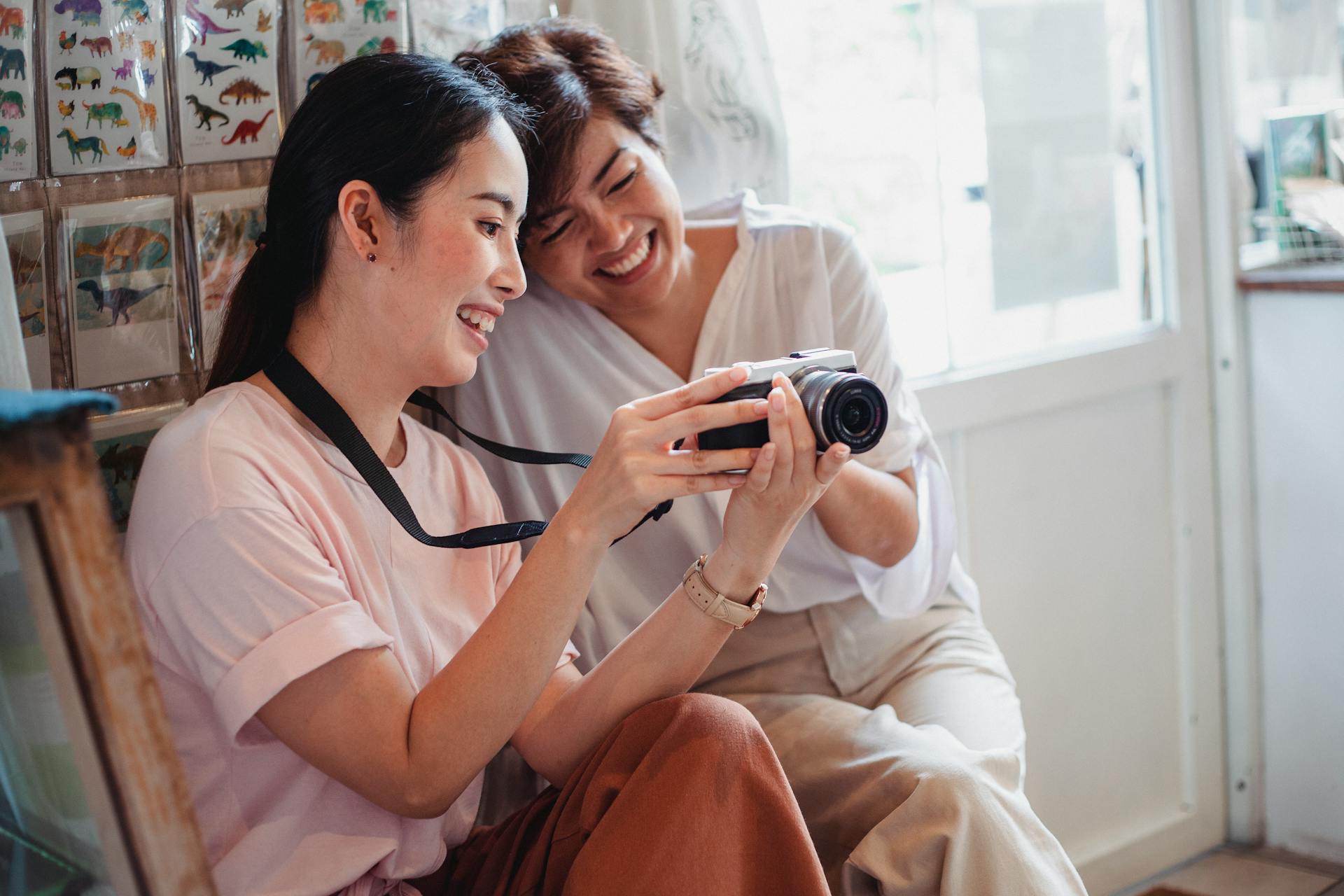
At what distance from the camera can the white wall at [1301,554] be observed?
217 centimetres

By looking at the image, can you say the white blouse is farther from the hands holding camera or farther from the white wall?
the white wall

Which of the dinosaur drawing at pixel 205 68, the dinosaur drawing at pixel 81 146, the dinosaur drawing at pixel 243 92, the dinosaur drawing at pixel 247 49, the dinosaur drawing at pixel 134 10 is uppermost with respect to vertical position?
the dinosaur drawing at pixel 134 10

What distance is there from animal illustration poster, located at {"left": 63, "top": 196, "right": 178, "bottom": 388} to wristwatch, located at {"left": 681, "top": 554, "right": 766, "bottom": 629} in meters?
0.63

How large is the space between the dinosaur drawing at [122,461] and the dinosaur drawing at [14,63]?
0.79 feet

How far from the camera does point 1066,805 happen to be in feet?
7.27

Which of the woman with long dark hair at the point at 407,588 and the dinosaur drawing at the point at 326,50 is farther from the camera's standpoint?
the dinosaur drawing at the point at 326,50

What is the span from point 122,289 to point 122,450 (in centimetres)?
17

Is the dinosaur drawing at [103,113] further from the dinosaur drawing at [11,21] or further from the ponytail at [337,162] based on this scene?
the ponytail at [337,162]

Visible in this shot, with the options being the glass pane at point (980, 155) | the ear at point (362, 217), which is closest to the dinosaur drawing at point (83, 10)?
the ear at point (362, 217)

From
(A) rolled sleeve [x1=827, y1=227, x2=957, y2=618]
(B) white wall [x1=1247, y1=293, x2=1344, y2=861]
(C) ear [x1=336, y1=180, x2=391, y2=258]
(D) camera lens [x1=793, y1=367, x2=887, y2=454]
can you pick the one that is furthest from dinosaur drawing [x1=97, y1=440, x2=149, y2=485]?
(B) white wall [x1=1247, y1=293, x2=1344, y2=861]

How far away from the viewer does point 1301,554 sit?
2258 mm

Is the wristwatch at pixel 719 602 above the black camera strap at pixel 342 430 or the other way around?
the other way around

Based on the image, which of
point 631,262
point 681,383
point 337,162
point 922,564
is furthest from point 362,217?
point 922,564

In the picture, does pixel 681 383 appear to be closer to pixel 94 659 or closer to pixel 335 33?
pixel 335 33
